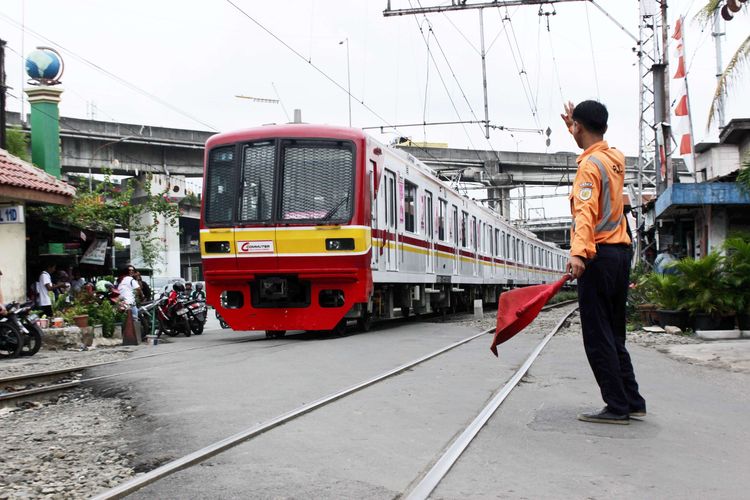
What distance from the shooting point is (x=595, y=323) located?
525 centimetres

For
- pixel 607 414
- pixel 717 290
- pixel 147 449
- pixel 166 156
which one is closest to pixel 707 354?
pixel 717 290

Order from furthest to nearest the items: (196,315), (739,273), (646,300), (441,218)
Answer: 1. (441,218)
2. (196,315)
3. (646,300)
4. (739,273)

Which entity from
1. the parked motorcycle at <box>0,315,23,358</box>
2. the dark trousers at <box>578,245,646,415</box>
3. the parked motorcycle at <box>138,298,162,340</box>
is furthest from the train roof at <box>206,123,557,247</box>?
the dark trousers at <box>578,245,646,415</box>

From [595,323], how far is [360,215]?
7.29 meters

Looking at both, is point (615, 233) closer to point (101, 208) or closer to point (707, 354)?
point (707, 354)

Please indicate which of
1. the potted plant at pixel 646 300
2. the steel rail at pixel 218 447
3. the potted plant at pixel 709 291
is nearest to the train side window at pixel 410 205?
the potted plant at pixel 646 300

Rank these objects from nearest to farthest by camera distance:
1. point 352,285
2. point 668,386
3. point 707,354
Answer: point 668,386
point 707,354
point 352,285

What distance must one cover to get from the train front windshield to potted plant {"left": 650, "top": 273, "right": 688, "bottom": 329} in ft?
19.2

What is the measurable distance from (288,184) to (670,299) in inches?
279

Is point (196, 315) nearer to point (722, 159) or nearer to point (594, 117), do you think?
point (594, 117)

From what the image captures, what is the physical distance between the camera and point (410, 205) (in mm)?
15828

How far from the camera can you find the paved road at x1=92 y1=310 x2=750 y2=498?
13.0ft

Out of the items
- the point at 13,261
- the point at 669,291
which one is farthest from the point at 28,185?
the point at 669,291

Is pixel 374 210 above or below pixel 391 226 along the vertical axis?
above
